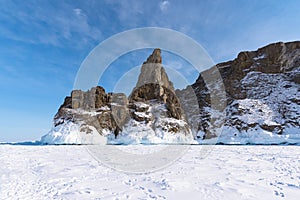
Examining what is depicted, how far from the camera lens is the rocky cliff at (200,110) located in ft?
157

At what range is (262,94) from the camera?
59.9 m

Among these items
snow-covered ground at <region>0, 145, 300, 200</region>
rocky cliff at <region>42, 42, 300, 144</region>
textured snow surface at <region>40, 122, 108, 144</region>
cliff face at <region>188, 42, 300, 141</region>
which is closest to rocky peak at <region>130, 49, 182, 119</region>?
rocky cliff at <region>42, 42, 300, 144</region>

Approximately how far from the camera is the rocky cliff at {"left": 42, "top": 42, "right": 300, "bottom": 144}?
47844mm

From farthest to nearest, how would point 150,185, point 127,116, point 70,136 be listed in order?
point 127,116
point 70,136
point 150,185

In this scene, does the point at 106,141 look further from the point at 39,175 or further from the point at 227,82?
the point at 227,82

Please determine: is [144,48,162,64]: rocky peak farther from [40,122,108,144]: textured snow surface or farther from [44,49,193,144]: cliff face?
[40,122,108,144]: textured snow surface

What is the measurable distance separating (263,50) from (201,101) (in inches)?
1121

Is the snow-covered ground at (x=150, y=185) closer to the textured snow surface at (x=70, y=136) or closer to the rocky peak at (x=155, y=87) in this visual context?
the textured snow surface at (x=70, y=136)

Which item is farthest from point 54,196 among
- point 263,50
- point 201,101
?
point 263,50

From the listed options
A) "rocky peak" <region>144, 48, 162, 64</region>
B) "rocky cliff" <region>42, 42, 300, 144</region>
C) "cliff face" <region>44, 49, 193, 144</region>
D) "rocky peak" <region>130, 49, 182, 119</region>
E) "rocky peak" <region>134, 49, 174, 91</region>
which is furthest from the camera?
"rocky peak" <region>144, 48, 162, 64</region>

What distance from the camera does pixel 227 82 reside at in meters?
68.6

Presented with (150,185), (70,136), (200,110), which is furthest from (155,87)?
(150,185)

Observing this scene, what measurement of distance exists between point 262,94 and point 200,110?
816 inches

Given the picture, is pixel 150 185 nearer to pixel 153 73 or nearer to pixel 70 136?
pixel 70 136
